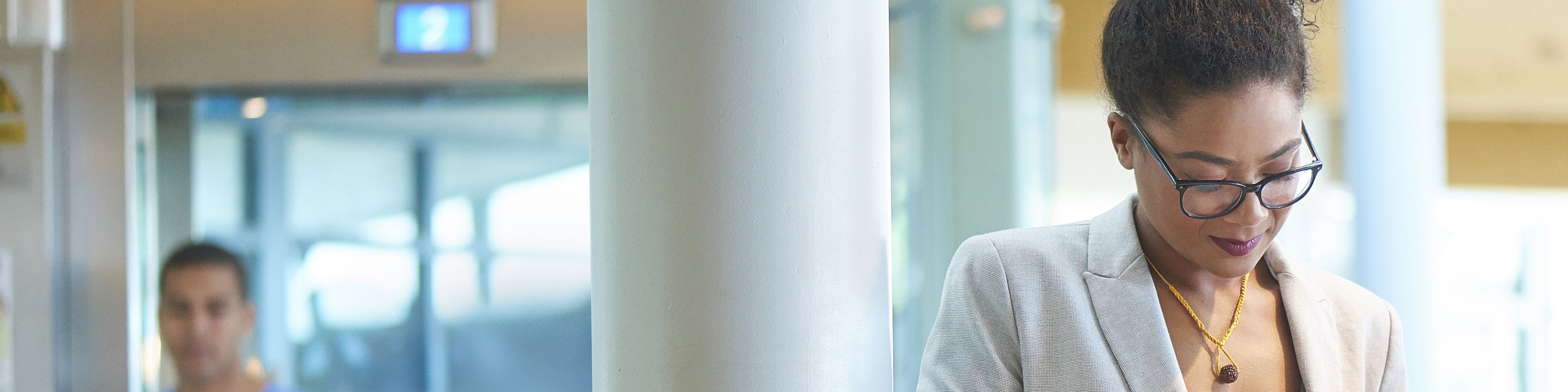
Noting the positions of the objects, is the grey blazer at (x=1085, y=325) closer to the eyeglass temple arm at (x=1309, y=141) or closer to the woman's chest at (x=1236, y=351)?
the woman's chest at (x=1236, y=351)

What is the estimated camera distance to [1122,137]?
4.17 feet

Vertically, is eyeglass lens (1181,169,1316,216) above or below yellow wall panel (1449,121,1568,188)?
below

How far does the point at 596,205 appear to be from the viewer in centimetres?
134

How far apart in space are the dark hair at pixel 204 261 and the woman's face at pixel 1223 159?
1.95 meters

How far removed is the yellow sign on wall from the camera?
247 cm

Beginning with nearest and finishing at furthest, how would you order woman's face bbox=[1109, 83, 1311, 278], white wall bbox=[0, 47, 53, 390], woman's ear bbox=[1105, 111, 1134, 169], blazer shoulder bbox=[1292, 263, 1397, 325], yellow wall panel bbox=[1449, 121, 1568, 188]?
woman's face bbox=[1109, 83, 1311, 278] < woman's ear bbox=[1105, 111, 1134, 169] < blazer shoulder bbox=[1292, 263, 1397, 325] < white wall bbox=[0, 47, 53, 390] < yellow wall panel bbox=[1449, 121, 1568, 188]

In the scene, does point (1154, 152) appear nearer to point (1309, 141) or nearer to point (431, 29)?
point (1309, 141)

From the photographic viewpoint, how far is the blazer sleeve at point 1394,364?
135cm

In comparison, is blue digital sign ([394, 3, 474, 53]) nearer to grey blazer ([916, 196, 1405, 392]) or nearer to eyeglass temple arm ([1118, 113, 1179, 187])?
grey blazer ([916, 196, 1405, 392])

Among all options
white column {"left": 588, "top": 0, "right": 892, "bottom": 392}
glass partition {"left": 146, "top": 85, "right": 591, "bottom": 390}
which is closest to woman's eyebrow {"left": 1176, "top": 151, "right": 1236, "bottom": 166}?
white column {"left": 588, "top": 0, "right": 892, "bottom": 392}

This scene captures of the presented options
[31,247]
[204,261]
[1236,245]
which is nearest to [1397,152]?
[1236,245]

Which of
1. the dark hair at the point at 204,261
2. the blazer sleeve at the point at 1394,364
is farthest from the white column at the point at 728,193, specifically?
the dark hair at the point at 204,261

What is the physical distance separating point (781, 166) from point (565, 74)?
4.50ft

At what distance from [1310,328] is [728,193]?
66 centimetres
